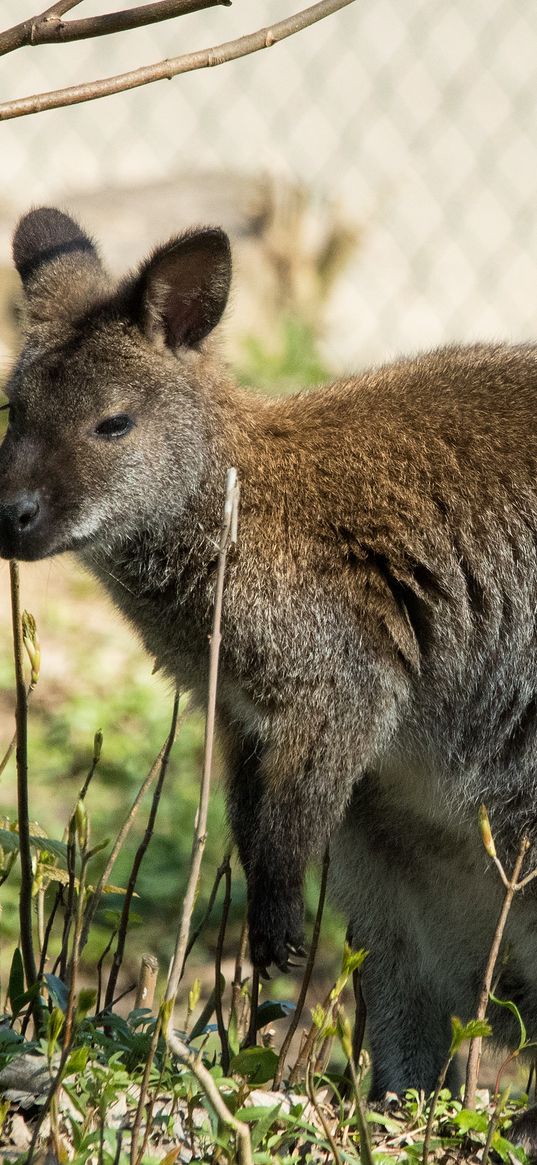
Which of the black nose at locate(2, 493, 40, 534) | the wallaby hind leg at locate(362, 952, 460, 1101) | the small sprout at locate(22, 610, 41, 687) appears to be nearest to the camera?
the small sprout at locate(22, 610, 41, 687)

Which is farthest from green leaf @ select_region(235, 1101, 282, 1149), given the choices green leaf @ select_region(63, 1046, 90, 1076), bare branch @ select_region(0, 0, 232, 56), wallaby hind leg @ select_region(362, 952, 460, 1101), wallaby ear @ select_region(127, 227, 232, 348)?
wallaby ear @ select_region(127, 227, 232, 348)

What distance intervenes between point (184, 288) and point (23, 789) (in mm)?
1409

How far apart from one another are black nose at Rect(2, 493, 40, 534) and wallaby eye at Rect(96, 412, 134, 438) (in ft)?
0.89

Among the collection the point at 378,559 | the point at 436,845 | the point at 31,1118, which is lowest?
the point at 31,1118

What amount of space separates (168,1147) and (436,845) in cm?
131

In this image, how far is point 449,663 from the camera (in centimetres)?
353

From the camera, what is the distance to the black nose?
3.27 meters

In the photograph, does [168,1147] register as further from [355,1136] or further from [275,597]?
[275,597]

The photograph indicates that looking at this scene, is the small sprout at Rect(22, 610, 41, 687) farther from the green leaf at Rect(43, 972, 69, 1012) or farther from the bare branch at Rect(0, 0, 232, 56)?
the bare branch at Rect(0, 0, 232, 56)

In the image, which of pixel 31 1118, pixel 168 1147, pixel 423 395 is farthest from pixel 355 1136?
pixel 423 395

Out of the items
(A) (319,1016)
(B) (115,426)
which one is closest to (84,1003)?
(A) (319,1016)

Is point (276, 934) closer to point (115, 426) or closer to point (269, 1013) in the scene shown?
point (269, 1013)

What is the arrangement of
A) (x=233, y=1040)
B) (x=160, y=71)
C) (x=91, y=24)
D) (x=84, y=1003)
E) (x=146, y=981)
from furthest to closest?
(x=146, y=981)
(x=233, y=1040)
(x=84, y=1003)
(x=160, y=71)
(x=91, y=24)

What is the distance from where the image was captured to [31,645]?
249cm
